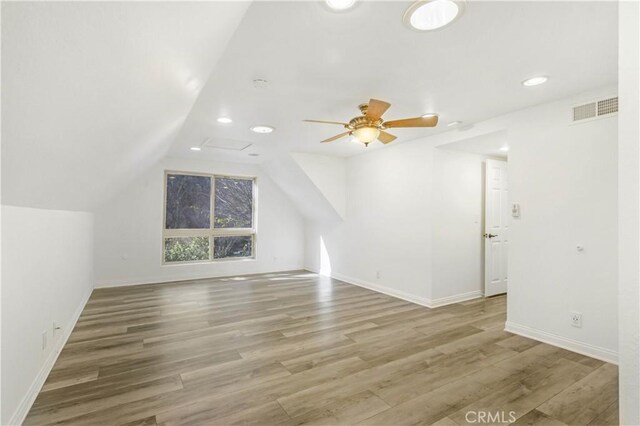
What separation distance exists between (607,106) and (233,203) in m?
6.05

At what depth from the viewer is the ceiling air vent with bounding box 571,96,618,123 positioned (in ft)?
8.92

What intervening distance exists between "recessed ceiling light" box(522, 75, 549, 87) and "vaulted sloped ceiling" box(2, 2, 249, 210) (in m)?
2.37

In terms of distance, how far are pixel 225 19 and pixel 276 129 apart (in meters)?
2.47

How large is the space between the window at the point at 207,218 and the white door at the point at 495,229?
15.0 feet

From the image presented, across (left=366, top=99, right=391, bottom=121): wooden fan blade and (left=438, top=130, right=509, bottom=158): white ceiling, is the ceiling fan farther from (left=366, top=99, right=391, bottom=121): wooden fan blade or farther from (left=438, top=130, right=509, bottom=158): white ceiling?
Answer: (left=438, top=130, right=509, bottom=158): white ceiling

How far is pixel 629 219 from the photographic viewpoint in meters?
0.82

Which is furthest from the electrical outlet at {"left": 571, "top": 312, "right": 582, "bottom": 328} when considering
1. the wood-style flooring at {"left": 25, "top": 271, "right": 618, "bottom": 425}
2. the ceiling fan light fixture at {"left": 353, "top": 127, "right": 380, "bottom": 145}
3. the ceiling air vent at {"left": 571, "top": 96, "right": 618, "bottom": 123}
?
the ceiling fan light fixture at {"left": 353, "top": 127, "right": 380, "bottom": 145}

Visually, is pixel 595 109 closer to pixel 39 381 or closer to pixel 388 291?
pixel 388 291

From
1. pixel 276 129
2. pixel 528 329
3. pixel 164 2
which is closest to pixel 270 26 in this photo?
pixel 164 2

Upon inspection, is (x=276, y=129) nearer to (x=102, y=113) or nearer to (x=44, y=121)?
(x=102, y=113)

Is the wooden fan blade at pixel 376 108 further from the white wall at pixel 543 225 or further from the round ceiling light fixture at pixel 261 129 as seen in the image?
the white wall at pixel 543 225

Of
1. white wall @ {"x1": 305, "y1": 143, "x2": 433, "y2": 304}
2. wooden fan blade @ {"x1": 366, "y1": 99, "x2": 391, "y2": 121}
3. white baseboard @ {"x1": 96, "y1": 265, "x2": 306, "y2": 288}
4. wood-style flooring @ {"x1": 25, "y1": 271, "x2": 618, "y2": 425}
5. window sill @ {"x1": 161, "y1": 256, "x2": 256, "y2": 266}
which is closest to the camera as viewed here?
wood-style flooring @ {"x1": 25, "y1": 271, "x2": 618, "y2": 425}

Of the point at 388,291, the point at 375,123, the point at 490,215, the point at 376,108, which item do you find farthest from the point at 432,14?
the point at 388,291

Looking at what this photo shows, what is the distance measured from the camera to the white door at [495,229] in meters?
4.93
